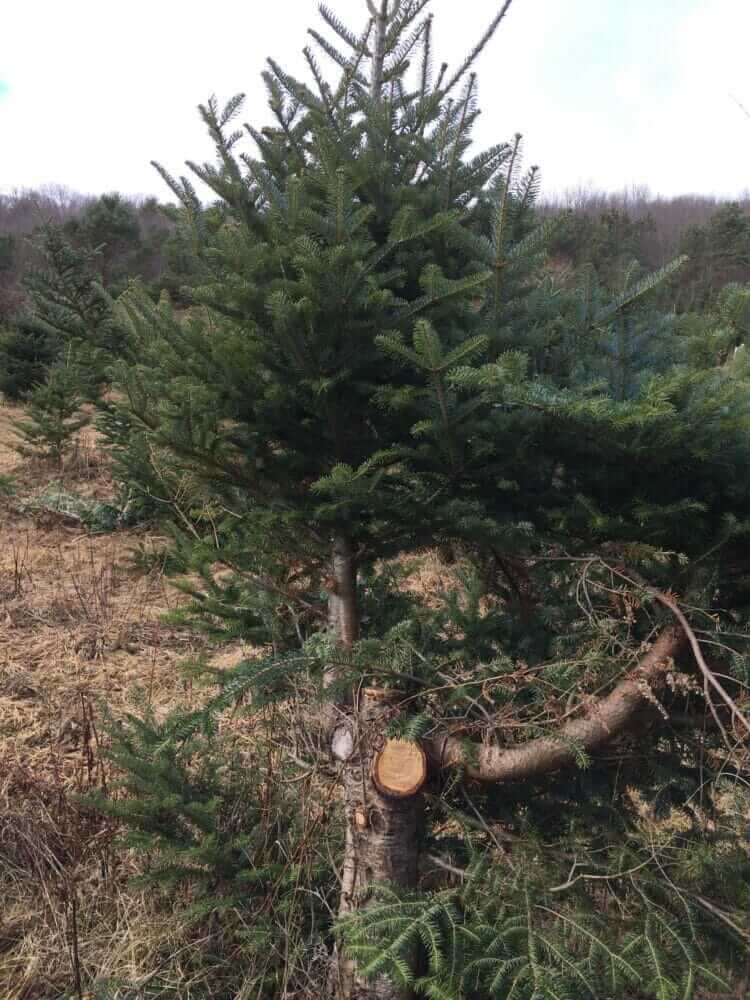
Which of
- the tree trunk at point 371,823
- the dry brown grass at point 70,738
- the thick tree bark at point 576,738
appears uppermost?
the thick tree bark at point 576,738

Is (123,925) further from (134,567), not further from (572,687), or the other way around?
(134,567)

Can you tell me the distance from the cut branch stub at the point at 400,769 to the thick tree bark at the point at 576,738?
7 cm

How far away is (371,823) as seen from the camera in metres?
2.40

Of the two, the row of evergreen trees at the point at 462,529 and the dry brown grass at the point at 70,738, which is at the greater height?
the row of evergreen trees at the point at 462,529

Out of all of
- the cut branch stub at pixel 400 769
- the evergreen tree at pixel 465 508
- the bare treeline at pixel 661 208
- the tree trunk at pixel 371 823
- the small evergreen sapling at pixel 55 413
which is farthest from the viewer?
Result: the bare treeline at pixel 661 208

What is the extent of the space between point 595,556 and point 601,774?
88cm

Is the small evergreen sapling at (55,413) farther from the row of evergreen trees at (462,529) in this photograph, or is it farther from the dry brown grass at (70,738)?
the row of evergreen trees at (462,529)

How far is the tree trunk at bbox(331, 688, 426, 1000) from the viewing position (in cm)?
236

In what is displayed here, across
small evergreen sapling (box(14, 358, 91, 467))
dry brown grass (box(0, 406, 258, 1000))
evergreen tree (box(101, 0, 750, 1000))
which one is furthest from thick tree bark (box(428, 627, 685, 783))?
small evergreen sapling (box(14, 358, 91, 467))

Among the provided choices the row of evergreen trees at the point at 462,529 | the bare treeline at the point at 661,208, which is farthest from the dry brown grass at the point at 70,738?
the bare treeline at the point at 661,208

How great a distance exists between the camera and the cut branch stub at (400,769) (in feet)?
7.40

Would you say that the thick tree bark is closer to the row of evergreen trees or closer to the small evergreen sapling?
the row of evergreen trees

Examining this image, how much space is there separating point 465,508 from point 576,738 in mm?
747

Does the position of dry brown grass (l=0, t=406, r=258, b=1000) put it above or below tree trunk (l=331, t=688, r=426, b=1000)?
below
